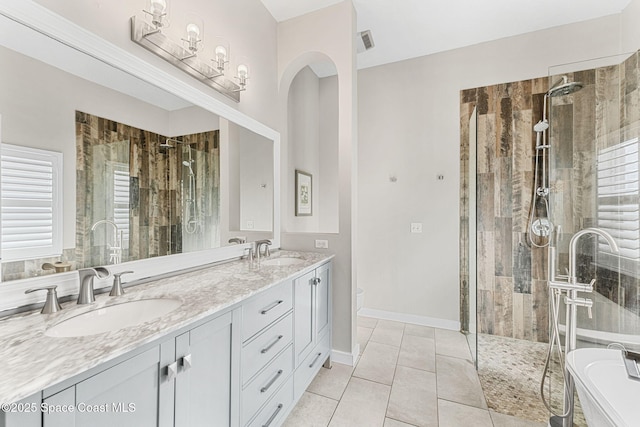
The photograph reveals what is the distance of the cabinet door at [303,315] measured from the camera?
67.7 inches

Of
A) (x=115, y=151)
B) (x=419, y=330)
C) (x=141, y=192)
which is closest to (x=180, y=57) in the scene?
(x=115, y=151)

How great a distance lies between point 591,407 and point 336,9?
9.64 feet

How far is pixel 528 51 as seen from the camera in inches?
107

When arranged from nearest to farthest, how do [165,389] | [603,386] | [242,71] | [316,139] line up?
[165,389]
[603,386]
[242,71]
[316,139]

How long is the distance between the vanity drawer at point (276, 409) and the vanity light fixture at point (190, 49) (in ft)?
6.38

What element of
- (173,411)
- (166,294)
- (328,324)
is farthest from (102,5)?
(328,324)

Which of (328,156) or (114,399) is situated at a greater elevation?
(328,156)

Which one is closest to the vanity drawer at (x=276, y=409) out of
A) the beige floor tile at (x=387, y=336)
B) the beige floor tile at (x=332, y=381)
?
the beige floor tile at (x=332, y=381)

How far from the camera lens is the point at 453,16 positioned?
2.48 m

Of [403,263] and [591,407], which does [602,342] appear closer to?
[591,407]

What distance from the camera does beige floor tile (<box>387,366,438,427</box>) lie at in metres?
1.69

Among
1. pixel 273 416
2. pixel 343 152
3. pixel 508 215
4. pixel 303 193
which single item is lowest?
pixel 273 416

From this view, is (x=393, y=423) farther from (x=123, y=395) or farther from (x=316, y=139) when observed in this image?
(x=316, y=139)

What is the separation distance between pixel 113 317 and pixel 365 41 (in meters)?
3.10
